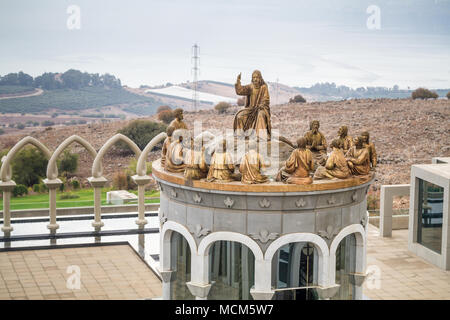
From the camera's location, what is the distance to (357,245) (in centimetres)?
1473

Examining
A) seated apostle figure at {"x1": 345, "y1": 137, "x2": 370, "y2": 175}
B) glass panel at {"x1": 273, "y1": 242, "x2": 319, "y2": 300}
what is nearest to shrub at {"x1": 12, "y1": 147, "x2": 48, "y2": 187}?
glass panel at {"x1": 273, "y1": 242, "x2": 319, "y2": 300}

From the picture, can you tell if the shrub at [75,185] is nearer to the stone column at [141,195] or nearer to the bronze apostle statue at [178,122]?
the stone column at [141,195]

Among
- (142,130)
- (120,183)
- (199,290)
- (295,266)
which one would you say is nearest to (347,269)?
(295,266)

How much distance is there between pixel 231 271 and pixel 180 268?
140cm

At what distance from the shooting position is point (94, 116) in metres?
83.7

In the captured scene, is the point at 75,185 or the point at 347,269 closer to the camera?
the point at 347,269

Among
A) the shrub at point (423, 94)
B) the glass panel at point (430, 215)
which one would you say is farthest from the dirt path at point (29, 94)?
the glass panel at point (430, 215)

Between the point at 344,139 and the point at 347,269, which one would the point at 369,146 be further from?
the point at 347,269

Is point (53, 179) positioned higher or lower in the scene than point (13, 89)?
lower

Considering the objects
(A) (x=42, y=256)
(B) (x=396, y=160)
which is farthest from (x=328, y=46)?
(A) (x=42, y=256)

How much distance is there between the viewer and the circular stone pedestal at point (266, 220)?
13.2m

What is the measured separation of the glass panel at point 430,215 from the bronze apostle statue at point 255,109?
419 inches

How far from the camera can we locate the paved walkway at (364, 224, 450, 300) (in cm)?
1977
